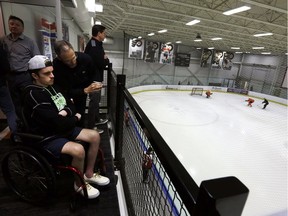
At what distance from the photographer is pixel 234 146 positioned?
6164 mm

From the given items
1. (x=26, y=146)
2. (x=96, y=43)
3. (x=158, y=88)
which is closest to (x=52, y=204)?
(x=26, y=146)

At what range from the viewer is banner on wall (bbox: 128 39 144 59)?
52.1ft

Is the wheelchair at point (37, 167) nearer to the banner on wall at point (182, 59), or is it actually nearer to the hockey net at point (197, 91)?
the hockey net at point (197, 91)

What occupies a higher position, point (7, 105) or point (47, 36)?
point (47, 36)

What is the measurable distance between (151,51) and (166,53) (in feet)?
5.72

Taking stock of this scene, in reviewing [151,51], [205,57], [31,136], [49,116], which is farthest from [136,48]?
[31,136]

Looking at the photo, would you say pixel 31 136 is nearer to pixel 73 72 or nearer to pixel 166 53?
pixel 73 72

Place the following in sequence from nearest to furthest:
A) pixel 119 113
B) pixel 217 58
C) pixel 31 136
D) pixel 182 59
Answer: pixel 31 136
pixel 119 113
pixel 182 59
pixel 217 58

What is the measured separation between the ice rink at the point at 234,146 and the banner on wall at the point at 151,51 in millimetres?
8392

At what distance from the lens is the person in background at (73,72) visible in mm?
1730

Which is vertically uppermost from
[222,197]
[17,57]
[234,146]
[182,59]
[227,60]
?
[227,60]

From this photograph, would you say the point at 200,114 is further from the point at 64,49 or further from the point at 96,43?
the point at 64,49

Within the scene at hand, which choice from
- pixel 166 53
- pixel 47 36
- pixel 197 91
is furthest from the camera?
pixel 166 53

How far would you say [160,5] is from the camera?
7.16 meters
